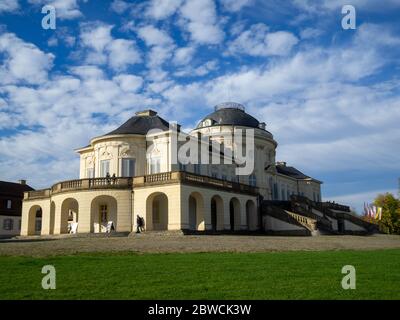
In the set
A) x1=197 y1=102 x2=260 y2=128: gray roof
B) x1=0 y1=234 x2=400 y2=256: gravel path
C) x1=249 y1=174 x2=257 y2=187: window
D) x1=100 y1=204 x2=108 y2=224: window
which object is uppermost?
x1=197 y1=102 x2=260 y2=128: gray roof

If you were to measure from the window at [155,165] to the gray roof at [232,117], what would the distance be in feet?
46.3

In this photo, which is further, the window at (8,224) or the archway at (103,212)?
the window at (8,224)

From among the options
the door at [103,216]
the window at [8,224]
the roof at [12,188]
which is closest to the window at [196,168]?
the door at [103,216]

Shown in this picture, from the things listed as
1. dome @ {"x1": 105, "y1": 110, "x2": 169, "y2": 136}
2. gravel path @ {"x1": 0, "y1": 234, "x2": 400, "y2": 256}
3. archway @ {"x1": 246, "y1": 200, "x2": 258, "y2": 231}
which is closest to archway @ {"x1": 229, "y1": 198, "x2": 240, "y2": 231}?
archway @ {"x1": 246, "y1": 200, "x2": 258, "y2": 231}

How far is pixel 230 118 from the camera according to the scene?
1986 inches

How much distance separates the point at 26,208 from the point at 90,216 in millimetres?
10951

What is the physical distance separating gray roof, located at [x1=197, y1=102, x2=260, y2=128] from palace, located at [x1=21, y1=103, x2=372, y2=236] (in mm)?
144

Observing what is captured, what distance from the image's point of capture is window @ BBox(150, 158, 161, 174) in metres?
37.5

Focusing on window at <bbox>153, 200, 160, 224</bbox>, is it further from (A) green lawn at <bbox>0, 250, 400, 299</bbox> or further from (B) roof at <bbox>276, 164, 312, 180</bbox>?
(B) roof at <bbox>276, 164, 312, 180</bbox>

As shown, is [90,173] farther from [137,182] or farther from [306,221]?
[306,221]

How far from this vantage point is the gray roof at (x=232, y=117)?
50188 millimetres

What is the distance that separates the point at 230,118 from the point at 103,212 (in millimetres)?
20658

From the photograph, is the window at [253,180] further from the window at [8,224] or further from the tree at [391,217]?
the window at [8,224]

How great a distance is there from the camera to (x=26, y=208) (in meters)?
40.8
